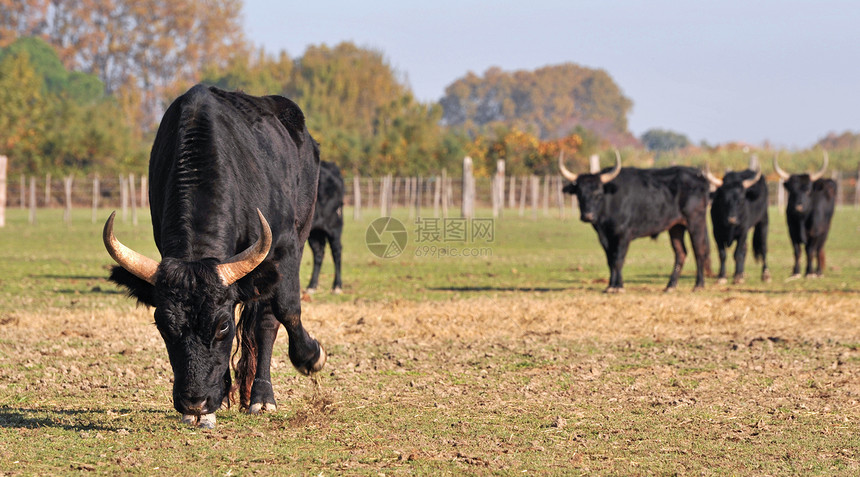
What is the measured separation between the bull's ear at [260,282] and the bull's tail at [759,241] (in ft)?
40.9

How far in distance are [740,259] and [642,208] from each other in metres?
2.21

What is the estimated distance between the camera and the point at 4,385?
251 inches

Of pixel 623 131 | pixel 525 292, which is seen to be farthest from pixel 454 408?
pixel 623 131

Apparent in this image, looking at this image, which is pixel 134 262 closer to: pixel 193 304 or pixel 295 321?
pixel 193 304

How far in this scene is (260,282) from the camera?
501cm

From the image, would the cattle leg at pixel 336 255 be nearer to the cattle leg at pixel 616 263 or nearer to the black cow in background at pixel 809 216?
the cattle leg at pixel 616 263

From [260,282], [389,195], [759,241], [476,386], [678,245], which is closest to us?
[260,282]

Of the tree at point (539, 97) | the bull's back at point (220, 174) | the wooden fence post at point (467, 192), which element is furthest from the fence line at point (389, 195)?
the tree at point (539, 97)

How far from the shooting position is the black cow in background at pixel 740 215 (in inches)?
595

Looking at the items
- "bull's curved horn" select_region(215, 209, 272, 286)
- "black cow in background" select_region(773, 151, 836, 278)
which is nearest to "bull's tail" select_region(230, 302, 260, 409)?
"bull's curved horn" select_region(215, 209, 272, 286)

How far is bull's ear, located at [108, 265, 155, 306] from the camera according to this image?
4824 mm

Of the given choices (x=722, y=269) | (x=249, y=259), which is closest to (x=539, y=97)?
(x=722, y=269)

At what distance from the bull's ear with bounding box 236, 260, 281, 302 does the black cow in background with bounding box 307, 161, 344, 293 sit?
743 cm

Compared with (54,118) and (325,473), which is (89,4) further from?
(325,473)
